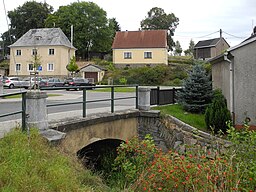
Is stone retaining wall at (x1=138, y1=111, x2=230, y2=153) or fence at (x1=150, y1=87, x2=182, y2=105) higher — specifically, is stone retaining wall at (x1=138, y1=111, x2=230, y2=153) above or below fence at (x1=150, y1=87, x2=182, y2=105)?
below

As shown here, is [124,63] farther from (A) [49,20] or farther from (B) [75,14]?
(A) [49,20]

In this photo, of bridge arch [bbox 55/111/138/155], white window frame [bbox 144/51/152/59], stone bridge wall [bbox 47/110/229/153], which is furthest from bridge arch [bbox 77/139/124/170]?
white window frame [bbox 144/51/152/59]

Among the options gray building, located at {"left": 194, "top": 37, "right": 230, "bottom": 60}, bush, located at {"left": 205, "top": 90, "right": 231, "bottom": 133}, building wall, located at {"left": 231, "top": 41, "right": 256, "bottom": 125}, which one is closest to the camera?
bush, located at {"left": 205, "top": 90, "right": 231, "bottom": 133}

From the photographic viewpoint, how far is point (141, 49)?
52.8 metres

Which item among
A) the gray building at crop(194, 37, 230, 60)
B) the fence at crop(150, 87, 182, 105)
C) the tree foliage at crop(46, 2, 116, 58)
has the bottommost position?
the fence at crop(150, 87, 182, 105)

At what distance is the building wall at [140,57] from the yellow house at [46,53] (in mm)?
9331

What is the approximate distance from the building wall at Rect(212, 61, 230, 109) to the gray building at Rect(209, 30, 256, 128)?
0.67 m

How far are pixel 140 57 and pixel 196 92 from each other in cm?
4004

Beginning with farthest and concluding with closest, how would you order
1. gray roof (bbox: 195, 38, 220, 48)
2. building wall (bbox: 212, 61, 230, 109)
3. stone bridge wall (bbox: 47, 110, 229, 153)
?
1. gray roof (bbox: 195, 38, 220, 48)
2. building wall (bbox: 212, 61, 230, 109)
3. stone bridge wall (bbox: 47, 110, 229, 153)

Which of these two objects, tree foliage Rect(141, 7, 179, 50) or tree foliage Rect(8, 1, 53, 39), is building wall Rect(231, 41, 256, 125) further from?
tree foliage Rect(8, 1, 53, 39)

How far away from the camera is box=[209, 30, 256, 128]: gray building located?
37.2 ft

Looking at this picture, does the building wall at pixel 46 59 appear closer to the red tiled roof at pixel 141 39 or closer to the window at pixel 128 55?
the red tiled roof at pixel 141 39

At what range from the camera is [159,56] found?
52.3 m

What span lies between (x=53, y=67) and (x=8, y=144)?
159 ft
